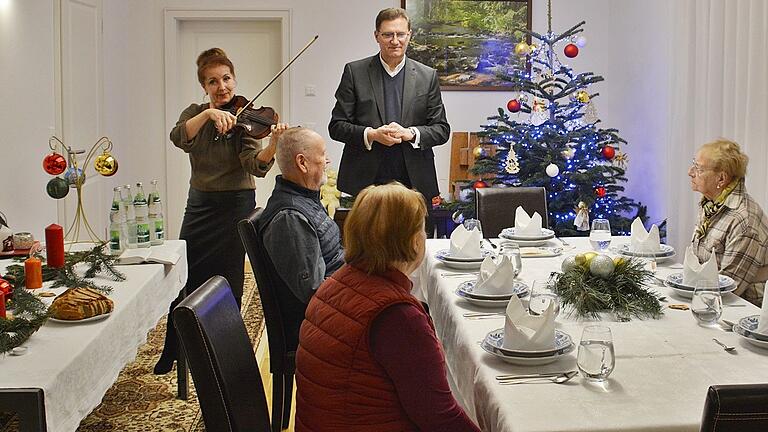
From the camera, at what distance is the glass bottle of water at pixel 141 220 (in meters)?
3.47

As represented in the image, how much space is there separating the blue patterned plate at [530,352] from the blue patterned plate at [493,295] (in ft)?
1.20

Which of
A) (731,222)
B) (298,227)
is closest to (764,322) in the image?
(731,222)

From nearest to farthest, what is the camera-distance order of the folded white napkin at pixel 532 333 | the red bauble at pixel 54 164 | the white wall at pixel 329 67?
the folded white napkin at pixel 532 333 → the red bauble at pixel 54 164 → the white wall at pixel 329 67

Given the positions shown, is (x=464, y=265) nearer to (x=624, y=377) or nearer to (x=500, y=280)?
(x=500, y=280)

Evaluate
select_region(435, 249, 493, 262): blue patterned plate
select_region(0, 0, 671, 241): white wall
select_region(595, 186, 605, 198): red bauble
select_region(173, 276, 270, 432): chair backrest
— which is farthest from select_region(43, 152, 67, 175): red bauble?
select_region(595, 186, 605, 198): red bauble

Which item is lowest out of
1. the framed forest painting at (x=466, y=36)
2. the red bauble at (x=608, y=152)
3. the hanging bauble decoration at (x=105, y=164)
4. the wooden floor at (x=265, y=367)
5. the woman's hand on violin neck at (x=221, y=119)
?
the wooden floor at (x=265, y=367)

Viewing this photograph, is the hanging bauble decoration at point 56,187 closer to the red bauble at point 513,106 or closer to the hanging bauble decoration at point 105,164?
the hanging bauble decoration at point 105,164

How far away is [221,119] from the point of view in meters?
3.90

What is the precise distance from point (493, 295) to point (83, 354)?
1.18 meters

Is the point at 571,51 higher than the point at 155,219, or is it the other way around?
the point at 571,51

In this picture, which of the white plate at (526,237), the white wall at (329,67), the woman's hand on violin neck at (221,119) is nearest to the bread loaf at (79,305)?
the woman's hand on violin neck at (221,119)

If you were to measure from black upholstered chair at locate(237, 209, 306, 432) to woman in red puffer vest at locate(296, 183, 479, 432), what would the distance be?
103 centimetres

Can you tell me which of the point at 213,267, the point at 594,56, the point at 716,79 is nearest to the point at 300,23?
the point at 594,56

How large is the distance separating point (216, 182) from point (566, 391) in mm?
2325
